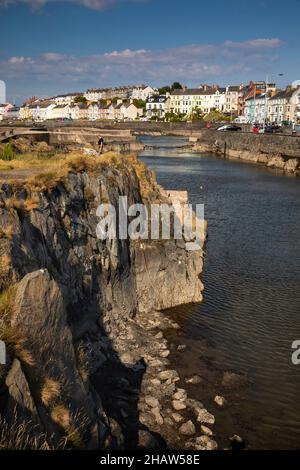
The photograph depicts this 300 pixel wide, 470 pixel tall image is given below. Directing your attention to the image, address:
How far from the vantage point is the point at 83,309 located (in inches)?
634

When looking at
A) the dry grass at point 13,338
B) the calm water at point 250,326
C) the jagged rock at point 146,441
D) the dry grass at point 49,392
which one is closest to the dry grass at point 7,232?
the dry grass at point 13,338

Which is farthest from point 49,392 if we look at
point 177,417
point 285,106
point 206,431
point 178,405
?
point 285,106

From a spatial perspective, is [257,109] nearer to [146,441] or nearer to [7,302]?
[146,441]

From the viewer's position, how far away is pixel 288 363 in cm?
1722

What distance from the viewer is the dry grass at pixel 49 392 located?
8391 mm

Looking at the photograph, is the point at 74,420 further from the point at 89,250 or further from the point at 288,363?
the point at 288,363

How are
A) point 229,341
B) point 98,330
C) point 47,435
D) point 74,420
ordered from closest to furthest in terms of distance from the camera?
point 47,435
point 74,420
point 98,330
point 229,341

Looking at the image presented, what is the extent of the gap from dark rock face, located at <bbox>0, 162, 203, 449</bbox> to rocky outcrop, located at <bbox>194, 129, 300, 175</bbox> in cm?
5610

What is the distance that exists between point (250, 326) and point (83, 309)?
802cm

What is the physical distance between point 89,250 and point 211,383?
688cm

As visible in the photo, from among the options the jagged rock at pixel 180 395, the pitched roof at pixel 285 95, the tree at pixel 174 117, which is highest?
the pitched roof at pixel 285 95

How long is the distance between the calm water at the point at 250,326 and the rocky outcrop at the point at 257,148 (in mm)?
36676

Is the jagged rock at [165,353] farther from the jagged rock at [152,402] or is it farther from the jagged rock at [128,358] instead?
the jagged rock at [152,402]
